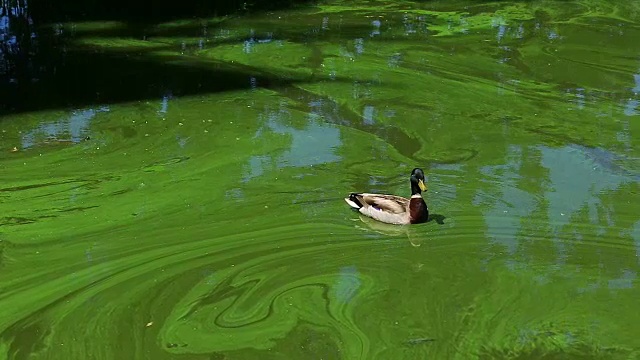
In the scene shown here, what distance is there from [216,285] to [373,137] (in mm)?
1657

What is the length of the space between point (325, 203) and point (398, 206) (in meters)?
0.33

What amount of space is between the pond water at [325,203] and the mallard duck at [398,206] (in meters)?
0.05

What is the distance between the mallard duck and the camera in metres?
3.60

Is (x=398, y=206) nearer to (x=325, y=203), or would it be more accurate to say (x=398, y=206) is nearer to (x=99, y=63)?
(x=325, y=203)

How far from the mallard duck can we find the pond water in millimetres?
50

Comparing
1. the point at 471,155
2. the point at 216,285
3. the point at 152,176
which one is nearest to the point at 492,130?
the point at 471,155

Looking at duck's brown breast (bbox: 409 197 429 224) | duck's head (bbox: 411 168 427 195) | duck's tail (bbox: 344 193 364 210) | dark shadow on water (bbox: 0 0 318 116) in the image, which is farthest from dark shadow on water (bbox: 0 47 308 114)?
duck's brown breast (bbox: 409 197 429 224)

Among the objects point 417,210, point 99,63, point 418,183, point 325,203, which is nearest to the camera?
point 417,210

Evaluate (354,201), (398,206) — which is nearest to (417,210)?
(398,206)

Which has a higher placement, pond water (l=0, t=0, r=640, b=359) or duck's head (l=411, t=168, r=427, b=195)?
duck's head (l=411, t=168, r=427, b=195)

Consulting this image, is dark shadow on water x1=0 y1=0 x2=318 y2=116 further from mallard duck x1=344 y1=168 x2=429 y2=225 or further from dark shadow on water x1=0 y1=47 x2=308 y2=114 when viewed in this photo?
mallard duck x1=344 y1=168 x2=429 y2=225

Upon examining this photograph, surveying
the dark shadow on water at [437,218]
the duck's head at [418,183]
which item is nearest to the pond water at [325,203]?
the dark shadow on water at [437,218]

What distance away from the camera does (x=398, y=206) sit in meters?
3.63

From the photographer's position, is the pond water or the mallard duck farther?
the mallard duck
